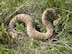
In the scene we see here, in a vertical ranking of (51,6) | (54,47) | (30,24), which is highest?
(51,6)

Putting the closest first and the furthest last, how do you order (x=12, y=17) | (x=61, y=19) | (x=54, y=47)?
(x=54, y=47) → (x=61, y=19) → (x=12, y=17)

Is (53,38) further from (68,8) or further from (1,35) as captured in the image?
(1,35)

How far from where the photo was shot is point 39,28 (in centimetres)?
403

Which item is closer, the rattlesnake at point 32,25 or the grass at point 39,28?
the grass at point 39,28

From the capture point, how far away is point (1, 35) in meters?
3.71

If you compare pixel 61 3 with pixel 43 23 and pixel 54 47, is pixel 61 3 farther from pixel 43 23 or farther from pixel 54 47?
pixel 54 47

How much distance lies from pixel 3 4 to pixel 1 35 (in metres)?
0.74

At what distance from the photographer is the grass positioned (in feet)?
11.8

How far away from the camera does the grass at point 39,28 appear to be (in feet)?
11.8

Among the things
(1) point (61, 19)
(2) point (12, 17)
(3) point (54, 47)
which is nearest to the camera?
(3) point (54, 47)

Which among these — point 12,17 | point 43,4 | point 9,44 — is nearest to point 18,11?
point 12,17

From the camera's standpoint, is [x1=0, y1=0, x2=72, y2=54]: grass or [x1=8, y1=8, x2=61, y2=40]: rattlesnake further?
[x1=8, y1=8, x2=61, y2=40]: rattlesnake

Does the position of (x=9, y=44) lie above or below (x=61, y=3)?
below

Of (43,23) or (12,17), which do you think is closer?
(43,23)
